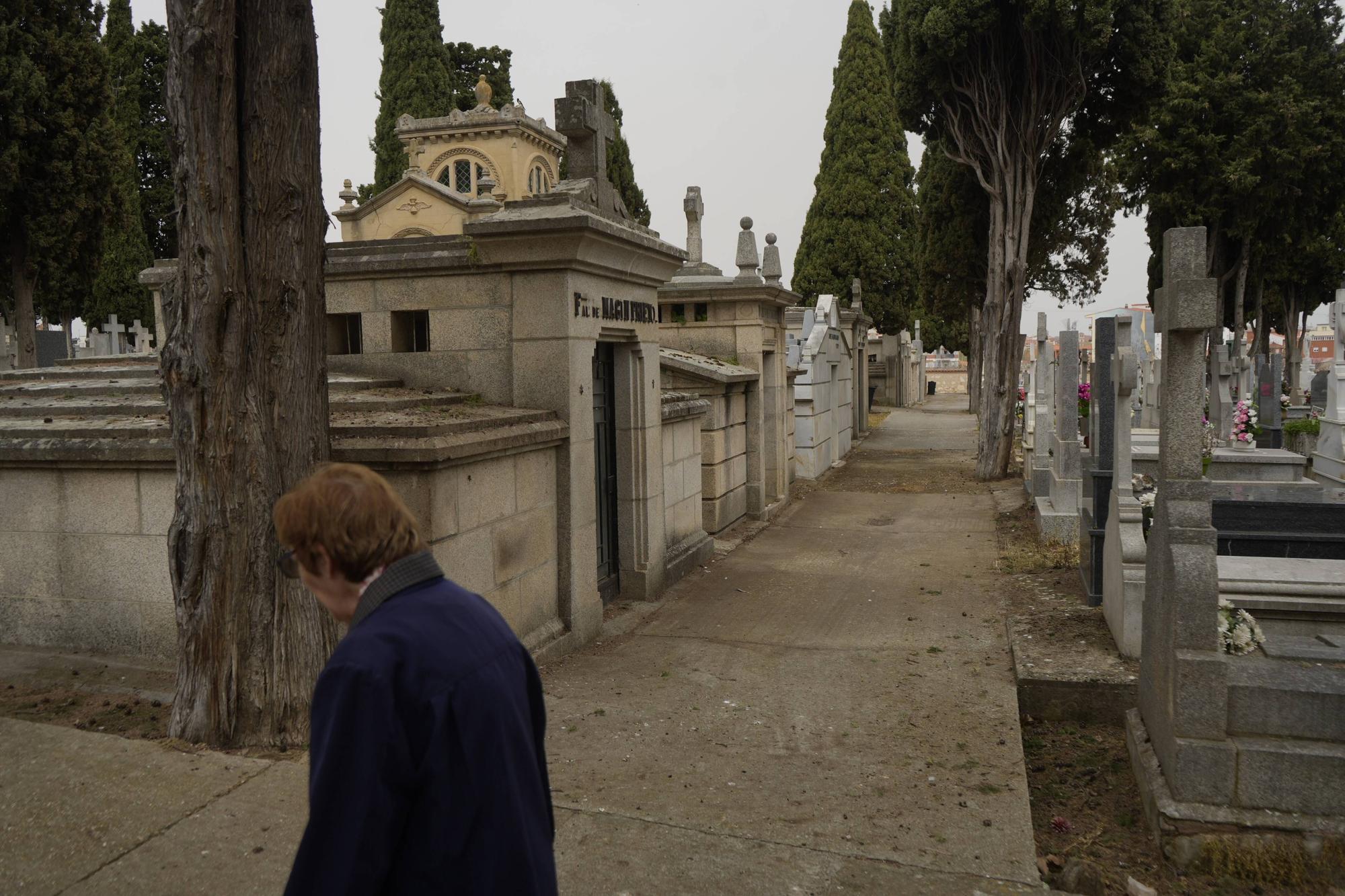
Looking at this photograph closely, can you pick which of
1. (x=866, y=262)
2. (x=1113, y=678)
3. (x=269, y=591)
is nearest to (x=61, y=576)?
(x=269, y=591)

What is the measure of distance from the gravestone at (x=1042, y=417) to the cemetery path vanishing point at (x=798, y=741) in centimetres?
293

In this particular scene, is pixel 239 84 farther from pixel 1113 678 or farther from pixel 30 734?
pixel 1113 678

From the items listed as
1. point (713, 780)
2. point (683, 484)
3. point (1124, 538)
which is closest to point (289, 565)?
point (713, 780)

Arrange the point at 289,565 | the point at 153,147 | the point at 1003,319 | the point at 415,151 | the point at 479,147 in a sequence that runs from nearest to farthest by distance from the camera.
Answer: the point at 289,565 → the point at 1003,319 → the point at 153,147 → the point at 415,151 → the point at 479,147

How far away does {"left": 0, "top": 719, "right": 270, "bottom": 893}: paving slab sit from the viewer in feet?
12.0

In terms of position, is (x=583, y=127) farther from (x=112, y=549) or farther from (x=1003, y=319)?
(x=1003, y=319)

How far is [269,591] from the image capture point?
4.71m

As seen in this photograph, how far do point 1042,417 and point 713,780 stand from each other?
976 centimetres

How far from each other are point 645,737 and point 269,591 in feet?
6.66

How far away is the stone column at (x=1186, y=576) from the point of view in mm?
4180

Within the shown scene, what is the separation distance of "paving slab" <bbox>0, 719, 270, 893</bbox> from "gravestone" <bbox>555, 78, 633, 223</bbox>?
5075 millimetres

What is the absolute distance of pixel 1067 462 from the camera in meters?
11.0

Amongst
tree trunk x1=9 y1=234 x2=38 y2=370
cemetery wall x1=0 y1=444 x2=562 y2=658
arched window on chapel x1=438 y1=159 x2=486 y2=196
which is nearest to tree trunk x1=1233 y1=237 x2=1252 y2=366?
arched window on chapel x1=438 y1=159 x2=486 y2=196

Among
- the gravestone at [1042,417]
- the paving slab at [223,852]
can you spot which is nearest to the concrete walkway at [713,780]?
the paving slab at [223,852]
